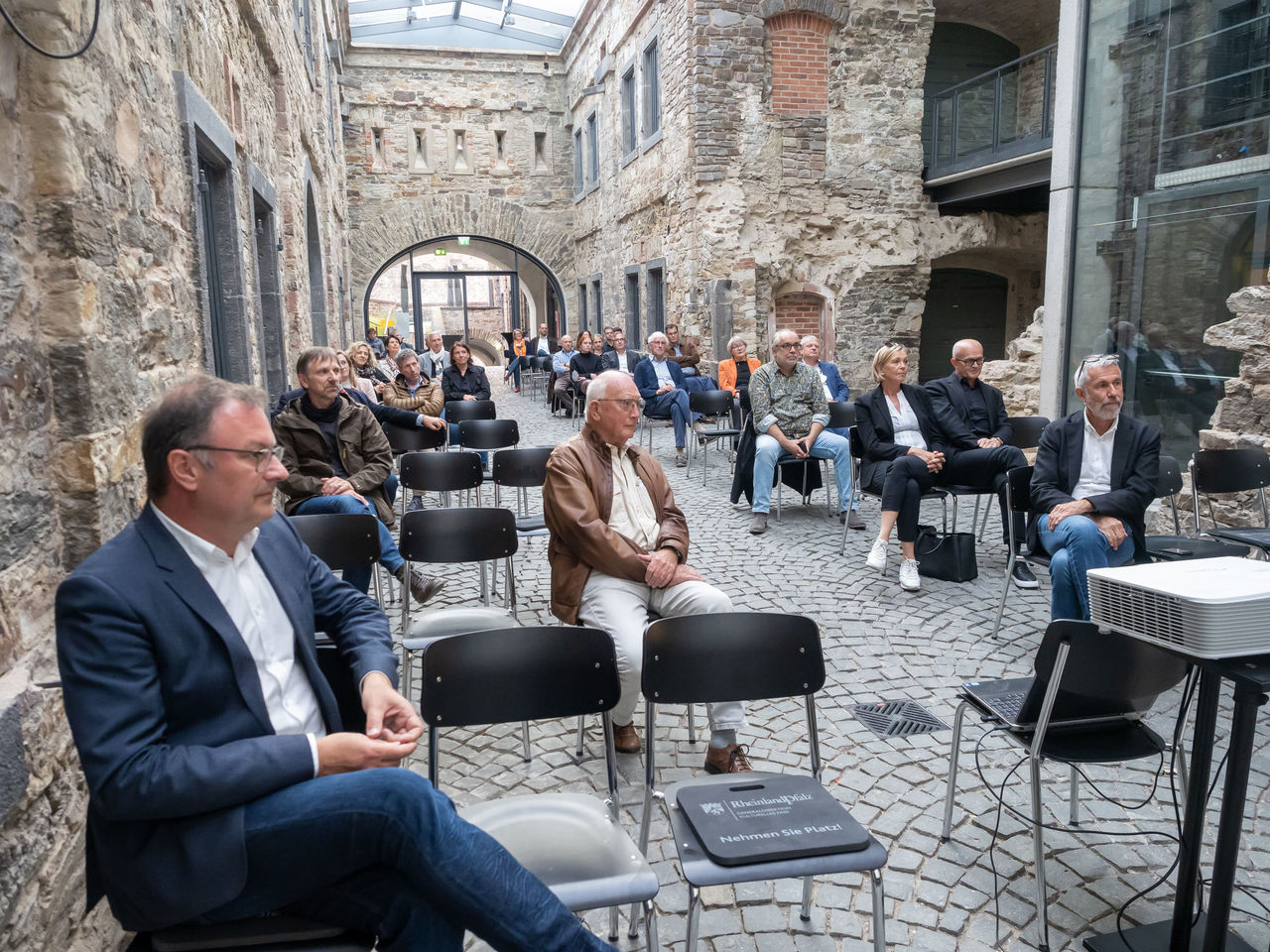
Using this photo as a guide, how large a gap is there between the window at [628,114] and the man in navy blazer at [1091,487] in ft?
42.4

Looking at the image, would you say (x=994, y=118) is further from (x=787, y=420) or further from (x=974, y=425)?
(x=974, y=425)

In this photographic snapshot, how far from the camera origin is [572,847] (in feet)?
7.17

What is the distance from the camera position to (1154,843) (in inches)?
115


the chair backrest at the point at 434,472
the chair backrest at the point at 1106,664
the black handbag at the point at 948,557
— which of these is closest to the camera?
the chair backrest at the point at 1106,664

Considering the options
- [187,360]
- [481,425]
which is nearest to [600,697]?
[187,360]

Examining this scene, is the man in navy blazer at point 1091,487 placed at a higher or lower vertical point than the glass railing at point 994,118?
lower

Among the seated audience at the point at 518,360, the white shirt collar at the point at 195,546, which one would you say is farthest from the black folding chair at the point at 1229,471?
the seated audience at the point at 518,360

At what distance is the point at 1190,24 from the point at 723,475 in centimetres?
552

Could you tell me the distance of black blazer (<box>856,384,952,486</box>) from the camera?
6.15 metres

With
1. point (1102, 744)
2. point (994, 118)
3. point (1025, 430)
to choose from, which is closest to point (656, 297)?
point (994, 118)

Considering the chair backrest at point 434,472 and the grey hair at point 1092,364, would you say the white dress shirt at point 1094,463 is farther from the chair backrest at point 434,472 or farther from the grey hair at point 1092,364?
the chair backrest at point 434,472

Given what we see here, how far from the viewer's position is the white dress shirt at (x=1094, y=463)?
14.7ft

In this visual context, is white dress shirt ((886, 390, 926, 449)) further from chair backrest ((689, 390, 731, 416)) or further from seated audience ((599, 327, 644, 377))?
seated audience ((599, 327, 644, 377))

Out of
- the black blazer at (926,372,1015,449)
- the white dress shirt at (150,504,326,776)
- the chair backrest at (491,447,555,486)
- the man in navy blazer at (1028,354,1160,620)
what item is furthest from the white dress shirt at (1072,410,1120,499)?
the white dress shirt at (150,504,326,776)
